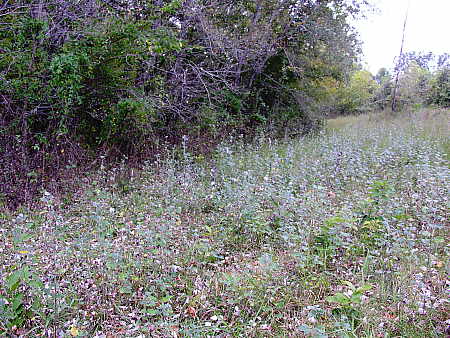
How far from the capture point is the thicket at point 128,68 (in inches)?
224

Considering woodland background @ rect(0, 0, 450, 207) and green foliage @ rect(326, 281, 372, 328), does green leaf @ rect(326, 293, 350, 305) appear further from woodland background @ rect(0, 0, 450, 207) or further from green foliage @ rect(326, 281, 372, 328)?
woodland background @ rect(0, 0, 450, 207)

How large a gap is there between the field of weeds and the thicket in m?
1.77

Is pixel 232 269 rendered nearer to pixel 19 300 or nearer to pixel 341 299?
pixel 341 299

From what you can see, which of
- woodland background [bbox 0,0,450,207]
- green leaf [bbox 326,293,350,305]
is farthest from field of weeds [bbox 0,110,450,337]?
woodland background [bbox 0,0,450,207]

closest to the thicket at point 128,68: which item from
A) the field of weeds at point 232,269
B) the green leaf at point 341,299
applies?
the field of weeds at point 232,269

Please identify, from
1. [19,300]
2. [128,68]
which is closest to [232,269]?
[19,300]

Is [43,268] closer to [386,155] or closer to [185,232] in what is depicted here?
[185,232]

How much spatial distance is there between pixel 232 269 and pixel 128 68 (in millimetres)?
5292

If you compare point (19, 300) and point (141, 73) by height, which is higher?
point (141, 73)

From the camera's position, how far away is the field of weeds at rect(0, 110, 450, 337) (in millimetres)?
2600

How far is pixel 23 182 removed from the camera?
5629 millimetres

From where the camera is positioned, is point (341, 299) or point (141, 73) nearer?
point (341, 299)

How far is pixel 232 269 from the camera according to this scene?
11.2ft

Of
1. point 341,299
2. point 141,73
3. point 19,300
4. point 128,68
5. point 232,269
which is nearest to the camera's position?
point 19,300
